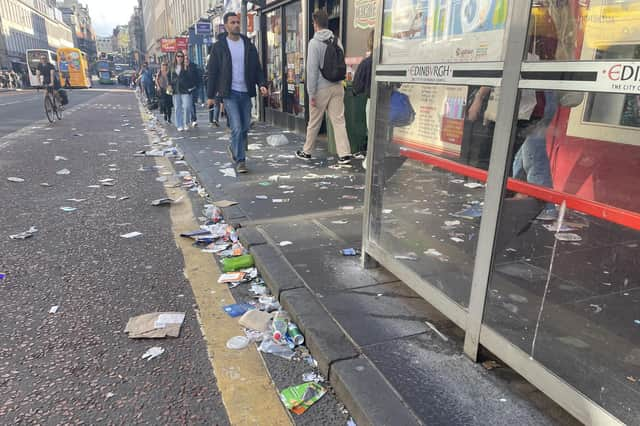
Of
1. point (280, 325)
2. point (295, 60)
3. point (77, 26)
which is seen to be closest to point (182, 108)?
point (295, 60)

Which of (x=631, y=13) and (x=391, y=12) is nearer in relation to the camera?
(x=631, y=13)

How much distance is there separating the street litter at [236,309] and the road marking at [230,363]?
0.11ft

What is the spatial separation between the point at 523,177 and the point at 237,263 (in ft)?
7.12

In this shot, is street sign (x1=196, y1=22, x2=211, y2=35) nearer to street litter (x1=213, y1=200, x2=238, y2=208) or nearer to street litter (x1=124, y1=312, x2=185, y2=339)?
street litter (x1=213, y1=200, x2=238, y2=208)

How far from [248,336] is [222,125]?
36.8ft

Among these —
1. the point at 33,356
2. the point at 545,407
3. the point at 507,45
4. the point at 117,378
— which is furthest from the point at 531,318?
the point at 33,356

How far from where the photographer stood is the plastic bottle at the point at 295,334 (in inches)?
100

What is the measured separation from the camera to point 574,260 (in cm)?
339

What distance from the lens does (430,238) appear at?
381 centimetres

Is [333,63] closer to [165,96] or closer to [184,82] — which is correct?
[184,82]

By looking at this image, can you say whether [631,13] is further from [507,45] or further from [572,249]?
[572,249]

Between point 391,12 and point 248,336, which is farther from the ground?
point 391,12

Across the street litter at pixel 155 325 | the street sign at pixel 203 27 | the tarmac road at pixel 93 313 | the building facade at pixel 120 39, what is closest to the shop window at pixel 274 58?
the tarmac road at pixel 93 313

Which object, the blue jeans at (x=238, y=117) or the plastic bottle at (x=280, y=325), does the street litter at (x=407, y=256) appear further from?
the blue jeans at (x=238, y=117)
